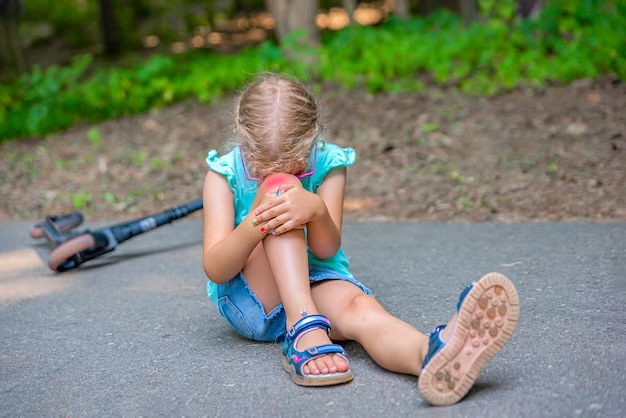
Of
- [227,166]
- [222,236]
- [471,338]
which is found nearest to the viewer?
[471,338]

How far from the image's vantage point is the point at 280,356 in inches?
Result: 99.7

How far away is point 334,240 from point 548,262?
4.42ft

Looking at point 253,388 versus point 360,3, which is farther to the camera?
point 360,3

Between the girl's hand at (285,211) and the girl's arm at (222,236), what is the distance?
42 millimetres

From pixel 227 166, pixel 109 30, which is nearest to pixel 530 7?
pixel 227 166

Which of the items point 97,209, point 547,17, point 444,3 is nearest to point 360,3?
point 444,3

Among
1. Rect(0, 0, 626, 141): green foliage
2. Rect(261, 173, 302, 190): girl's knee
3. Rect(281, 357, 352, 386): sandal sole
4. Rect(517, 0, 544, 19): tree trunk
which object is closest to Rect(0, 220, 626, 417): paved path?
Rect(281, 357, 352, 386): sandal sole

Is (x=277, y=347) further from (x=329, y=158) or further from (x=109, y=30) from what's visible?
(x=109, y=30)

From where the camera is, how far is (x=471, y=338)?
6.45 feet

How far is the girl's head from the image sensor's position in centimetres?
244

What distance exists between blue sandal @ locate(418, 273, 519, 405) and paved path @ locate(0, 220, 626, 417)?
3.1 inches

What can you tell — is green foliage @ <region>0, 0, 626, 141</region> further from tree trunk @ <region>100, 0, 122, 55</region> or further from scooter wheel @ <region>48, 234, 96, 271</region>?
tree trunk @ <region>100, 0, 122, 55</region>

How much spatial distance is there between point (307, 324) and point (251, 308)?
338 millimetres

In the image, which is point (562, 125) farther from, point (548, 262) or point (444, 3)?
point (444, 3)
